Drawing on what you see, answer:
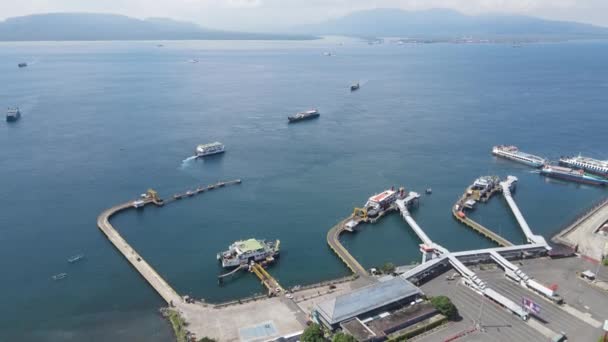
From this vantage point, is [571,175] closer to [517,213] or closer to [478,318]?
A: [517,213]

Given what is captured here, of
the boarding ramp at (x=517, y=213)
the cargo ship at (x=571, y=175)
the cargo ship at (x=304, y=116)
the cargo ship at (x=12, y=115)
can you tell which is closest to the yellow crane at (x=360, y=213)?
the boarding ramp at (x=517, y=213)

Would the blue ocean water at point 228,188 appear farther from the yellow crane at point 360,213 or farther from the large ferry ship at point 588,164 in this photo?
the large ferry ship at point 588,164

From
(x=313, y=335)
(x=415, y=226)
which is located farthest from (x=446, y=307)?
(x=415, y=226)

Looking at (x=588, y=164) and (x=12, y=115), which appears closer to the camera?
(x=588, y=164)

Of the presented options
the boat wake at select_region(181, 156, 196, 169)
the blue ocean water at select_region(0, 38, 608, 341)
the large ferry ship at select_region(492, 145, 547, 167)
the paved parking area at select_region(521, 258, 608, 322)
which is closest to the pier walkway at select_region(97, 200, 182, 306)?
the blue ocean water at select_region(0, 38, 608, 341)

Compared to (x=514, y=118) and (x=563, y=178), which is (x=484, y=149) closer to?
(x=563, y=178)
